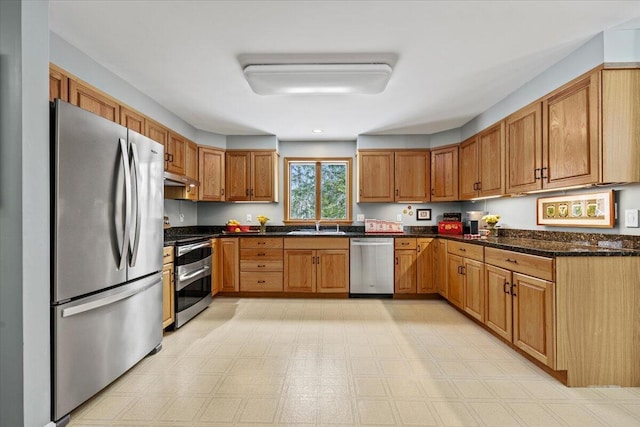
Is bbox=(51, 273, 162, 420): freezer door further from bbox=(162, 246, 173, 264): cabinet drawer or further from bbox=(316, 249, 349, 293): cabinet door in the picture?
bbox=(316, 249, 349, 293): cabinet door

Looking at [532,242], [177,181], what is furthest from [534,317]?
[177,181]

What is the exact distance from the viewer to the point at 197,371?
7.64ft

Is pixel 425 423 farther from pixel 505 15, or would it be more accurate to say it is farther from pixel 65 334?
pixel 505 15

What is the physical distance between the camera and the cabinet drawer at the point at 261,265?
444cm

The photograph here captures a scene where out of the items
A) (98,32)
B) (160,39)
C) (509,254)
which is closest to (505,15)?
(509,254)

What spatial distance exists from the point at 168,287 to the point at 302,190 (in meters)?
2.67

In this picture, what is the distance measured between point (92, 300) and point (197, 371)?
91 centimetres

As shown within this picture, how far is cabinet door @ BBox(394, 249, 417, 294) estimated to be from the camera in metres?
4.38

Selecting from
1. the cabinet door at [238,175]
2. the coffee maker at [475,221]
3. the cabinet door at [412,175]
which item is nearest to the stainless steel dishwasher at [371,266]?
the cabinet door at [412,175]

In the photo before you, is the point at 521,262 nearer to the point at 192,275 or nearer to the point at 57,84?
the point at 192,275

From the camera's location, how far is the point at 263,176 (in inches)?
191

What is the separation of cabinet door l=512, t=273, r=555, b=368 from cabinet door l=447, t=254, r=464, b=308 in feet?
3.37

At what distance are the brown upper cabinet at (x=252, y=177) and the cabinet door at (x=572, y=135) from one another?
343 centimetres

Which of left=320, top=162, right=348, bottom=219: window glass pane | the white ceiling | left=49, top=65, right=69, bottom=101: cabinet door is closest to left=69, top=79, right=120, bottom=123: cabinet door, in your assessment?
left=49, top=65, right=69, bottom=101: cabinet door
